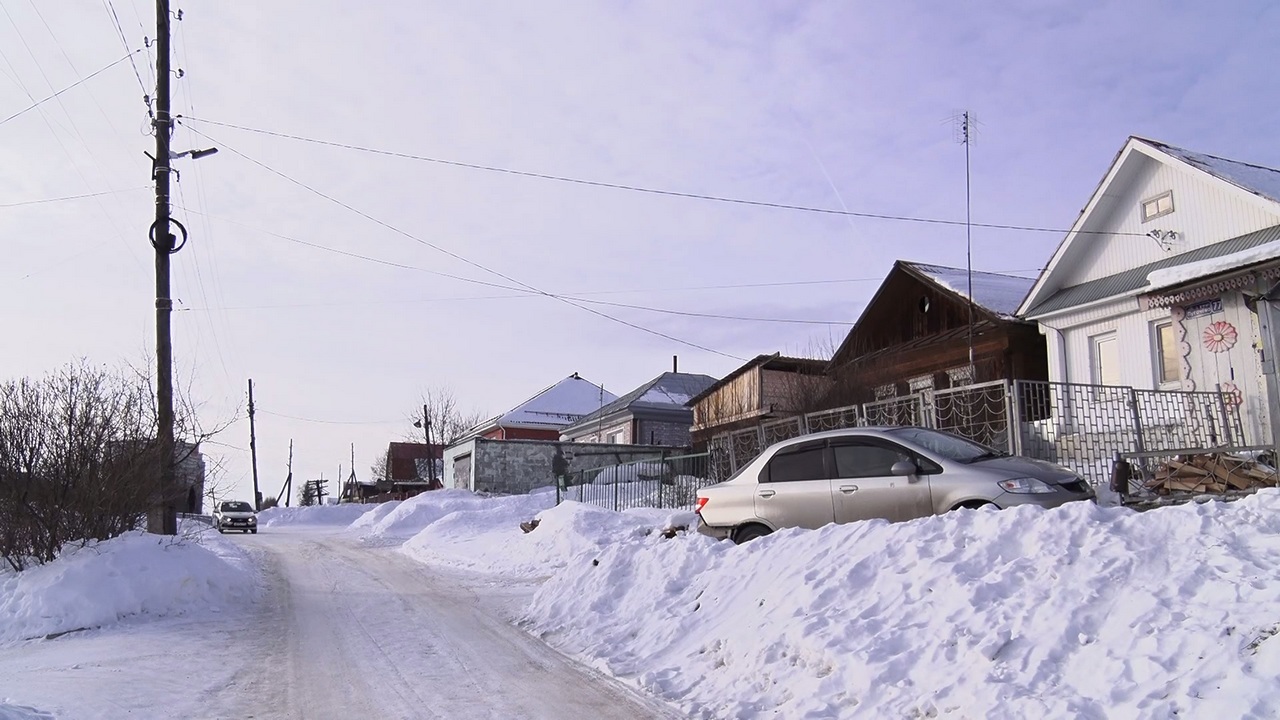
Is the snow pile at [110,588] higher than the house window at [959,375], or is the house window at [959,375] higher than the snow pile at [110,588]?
the house window at [959,375]

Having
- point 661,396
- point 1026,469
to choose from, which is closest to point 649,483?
point 1026,469

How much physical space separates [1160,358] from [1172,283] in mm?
2851

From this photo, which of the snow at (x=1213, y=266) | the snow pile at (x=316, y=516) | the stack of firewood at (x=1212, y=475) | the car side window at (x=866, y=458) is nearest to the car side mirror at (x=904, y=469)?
the car side window at (x=866, y=458)

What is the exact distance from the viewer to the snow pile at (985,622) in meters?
5.00

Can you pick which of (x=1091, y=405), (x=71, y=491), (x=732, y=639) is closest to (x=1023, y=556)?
(x=732, y=639)

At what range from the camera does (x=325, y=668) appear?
8094 mm

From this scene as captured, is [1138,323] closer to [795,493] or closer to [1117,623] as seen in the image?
[795,493]

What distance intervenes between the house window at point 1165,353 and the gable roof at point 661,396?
99.0 ft

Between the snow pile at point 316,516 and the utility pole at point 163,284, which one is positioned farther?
the snow pile at point 316,516

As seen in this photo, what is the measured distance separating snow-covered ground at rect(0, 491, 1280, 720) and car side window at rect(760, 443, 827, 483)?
112 centimetres

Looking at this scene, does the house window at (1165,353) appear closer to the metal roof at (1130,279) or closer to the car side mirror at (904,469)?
the metal roof at (1130,279)

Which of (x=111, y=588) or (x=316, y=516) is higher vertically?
(x=111, y=588)

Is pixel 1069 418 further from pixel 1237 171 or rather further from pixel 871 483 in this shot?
pixel 1237 171

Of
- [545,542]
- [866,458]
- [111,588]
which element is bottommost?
[545,542]
